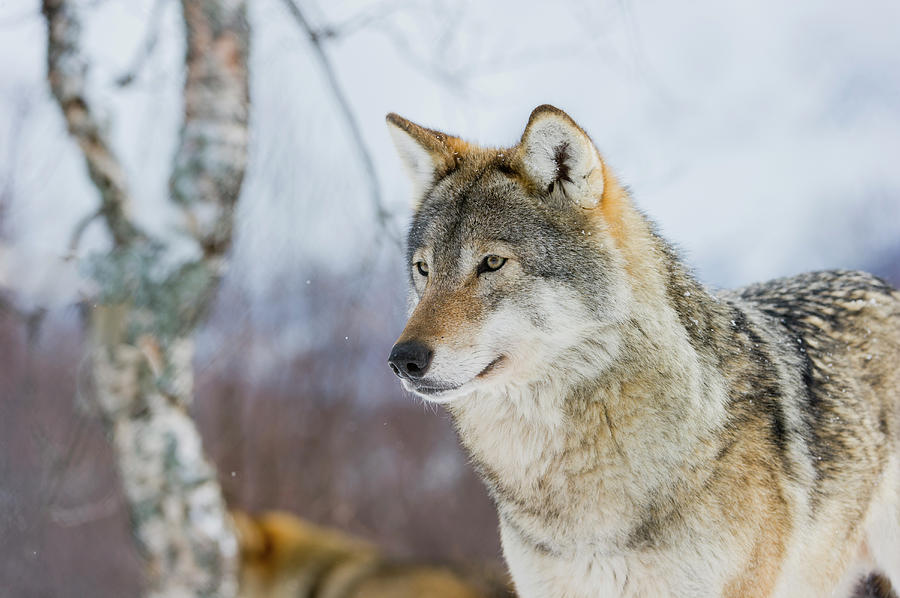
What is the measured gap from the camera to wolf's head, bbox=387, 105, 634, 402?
2100mm

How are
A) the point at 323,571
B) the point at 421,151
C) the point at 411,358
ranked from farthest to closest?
the point at 323,571
the point at 421,151
the point at 411,358

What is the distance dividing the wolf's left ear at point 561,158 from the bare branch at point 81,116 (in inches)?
113

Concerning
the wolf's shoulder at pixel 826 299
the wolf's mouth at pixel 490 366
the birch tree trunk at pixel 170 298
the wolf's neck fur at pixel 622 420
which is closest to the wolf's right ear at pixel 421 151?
the wolf's neck fur at pixel 622 420

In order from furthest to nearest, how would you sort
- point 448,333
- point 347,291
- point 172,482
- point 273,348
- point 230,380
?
point 230,380, point 273,348, point 347,291, point 172,482, point 448,333

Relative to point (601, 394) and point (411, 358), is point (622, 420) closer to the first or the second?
point (601, 394)

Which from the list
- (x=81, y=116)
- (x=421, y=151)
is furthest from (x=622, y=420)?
(x=81, y=116)

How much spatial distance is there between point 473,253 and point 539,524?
953 millimetres

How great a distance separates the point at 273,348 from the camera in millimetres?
7066

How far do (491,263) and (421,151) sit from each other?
670mm

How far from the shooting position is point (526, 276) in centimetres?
220

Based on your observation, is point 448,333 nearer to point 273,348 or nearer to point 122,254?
point 122,254

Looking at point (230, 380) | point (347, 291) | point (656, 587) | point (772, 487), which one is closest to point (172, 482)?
point (347, 291)

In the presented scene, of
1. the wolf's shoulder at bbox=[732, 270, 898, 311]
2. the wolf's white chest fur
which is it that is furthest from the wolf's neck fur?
the wolf's shoulder at bbox=[732, 270, 898, 311]

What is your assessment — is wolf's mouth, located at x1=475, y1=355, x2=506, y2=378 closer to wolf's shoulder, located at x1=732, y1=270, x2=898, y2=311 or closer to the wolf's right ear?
the wolf's right ear
